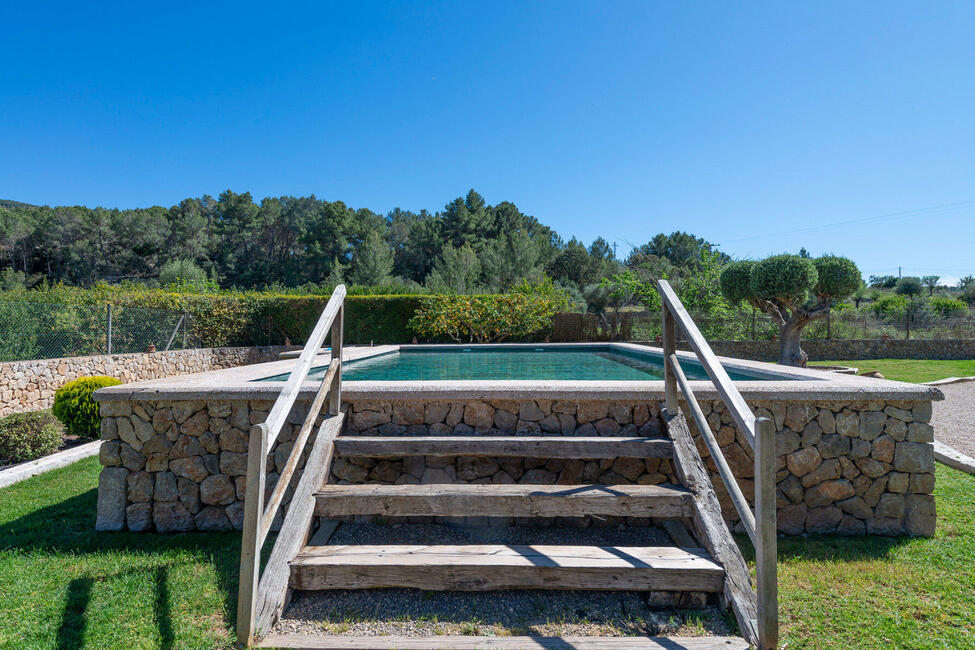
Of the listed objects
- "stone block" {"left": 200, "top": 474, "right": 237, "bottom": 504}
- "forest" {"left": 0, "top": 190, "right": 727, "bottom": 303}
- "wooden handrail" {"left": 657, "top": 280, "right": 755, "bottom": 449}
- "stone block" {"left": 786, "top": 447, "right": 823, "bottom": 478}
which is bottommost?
"stone block" {"left": 200, "top": 474, "right": 237, "bottom": 504}

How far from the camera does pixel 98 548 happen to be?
270cm

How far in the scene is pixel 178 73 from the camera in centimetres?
1559

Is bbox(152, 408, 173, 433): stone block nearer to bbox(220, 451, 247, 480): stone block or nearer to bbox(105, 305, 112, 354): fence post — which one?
bbox(220, 451, 247, 480): stone block

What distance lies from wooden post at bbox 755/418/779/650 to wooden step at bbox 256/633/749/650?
0.12 meters

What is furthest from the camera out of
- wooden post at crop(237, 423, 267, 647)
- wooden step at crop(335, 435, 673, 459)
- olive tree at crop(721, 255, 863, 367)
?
olive tree at crop(721, 255, 863, 367)

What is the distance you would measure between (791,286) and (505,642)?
10348mm

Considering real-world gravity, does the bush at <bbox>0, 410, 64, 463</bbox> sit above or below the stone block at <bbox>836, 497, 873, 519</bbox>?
below

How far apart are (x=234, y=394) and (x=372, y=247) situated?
85.9 ft

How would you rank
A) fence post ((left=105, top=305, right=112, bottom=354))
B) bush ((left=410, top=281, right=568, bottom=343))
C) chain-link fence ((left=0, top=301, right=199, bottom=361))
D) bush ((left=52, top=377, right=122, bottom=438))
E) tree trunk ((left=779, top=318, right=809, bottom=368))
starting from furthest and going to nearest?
bush ((left=410, top=281, right=568, bottom=343)) → tree trunk ((left=779, top=318, right=809, bottom=368)) → fence post ((left=105, top=305, right=112, bottom=354)) → chain-link fence ((left=0, top=301, right=199, bottom=361)) → bush ((left=52, top=377, right=122, bottom=438))

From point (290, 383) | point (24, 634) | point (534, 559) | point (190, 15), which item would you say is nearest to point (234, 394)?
point (290, 383)

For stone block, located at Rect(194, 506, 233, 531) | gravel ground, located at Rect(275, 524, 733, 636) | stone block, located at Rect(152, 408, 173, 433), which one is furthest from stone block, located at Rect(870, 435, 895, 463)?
stone block, located at Rect(152, 408, 173, 433)

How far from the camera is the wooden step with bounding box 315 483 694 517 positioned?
2.28 meters

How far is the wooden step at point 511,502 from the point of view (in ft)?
7.47

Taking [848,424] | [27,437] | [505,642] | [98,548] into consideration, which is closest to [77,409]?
[27,437]
